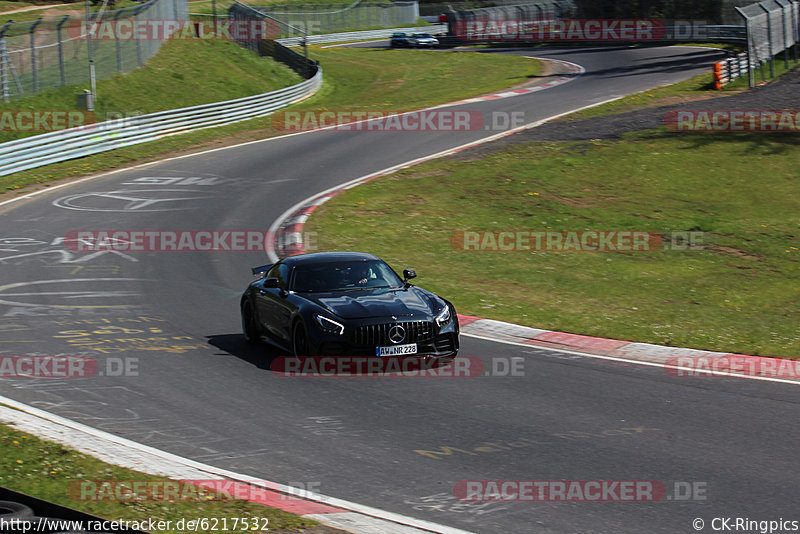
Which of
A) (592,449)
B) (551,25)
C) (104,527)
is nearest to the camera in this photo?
(104,527)

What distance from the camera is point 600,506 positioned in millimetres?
7387

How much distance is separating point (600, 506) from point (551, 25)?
68035 millimetres

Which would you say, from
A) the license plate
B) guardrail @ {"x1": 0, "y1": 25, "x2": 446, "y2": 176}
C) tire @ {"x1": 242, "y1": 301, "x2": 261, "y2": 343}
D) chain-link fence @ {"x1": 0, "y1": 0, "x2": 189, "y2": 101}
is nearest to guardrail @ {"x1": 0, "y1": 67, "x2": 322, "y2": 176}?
guardrail @ {"x1": 0, "y1": 25, "x2": 446, "y2": 176}

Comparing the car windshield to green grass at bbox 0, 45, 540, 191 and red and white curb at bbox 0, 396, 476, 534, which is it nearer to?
red and white curb at bbox 0, 396, 476, 534

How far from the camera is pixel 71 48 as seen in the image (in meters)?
37.9

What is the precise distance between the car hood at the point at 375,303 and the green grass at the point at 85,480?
13.8ft

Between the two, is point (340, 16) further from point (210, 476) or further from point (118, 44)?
point (210, 476)

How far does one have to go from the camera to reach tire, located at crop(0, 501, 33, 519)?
19.4 ft

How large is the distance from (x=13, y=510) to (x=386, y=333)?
5907 millimetres

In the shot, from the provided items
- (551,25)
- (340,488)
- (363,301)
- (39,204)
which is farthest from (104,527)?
(551,25)

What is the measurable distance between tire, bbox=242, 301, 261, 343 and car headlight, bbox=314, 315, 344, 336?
1869 mm

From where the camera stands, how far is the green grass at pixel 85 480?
6.95 m

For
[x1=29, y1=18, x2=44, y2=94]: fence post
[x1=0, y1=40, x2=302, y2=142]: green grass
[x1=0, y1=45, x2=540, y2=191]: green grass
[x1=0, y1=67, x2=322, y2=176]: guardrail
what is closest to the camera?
[x1=0, y1=67, x2=322, y2=176]: guardrail

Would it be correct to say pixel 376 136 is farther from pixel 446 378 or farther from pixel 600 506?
pixel 600 506
